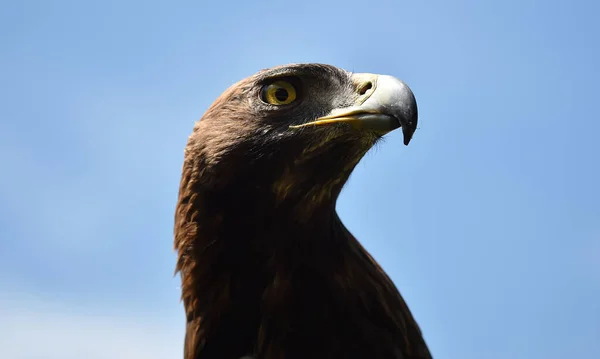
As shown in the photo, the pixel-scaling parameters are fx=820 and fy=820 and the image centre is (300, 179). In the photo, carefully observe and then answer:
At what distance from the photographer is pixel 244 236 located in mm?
4691

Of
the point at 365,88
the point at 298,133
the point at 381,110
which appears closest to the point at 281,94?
the point at 298,133

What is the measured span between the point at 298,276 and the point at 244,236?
384 millimetres

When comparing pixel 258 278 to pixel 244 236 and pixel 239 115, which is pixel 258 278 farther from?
pixel 239 115

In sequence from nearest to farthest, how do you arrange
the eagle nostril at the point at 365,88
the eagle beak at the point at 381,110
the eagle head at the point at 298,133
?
the eagle beak at the point at 381,110 → the eagle head at the point at 298,133 → the eagle nostril at the point at 365,88

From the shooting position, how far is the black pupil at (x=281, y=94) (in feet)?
16.0

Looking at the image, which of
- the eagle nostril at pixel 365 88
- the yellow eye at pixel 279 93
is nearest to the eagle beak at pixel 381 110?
the eagle nostril at pixel 365 88

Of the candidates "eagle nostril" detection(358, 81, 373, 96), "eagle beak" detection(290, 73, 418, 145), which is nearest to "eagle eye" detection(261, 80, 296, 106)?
"eagle beak" detection(290, 73, 418, 145)

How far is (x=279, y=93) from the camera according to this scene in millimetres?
4898

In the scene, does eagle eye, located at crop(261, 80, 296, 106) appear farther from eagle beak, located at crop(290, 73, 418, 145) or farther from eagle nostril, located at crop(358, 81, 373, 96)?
eagle nostril, located at crop(358, 81, 373, 96)

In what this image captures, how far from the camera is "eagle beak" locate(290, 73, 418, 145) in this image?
432 cm

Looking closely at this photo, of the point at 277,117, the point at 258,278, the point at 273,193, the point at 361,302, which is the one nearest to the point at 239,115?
the point at 277,117

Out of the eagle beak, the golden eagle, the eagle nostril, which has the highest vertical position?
the eagle nostril

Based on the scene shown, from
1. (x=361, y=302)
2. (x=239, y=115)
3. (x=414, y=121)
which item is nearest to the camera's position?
(x=414, y=121)

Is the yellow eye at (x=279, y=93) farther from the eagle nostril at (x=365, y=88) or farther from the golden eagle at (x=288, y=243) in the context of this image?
the eagle nostril at (x=365, y=88)
